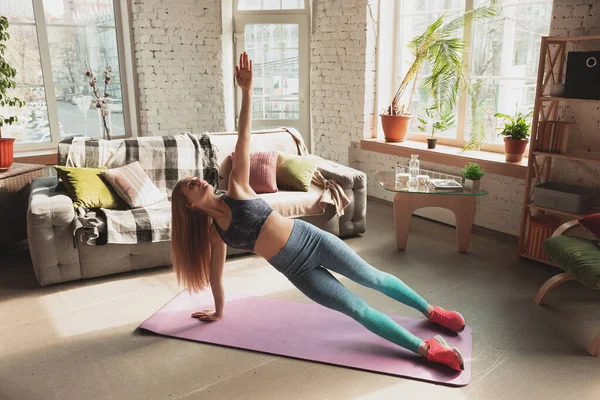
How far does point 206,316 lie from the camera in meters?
2.94

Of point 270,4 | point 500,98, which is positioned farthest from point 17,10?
point 500,98

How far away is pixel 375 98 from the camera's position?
18.0 feet

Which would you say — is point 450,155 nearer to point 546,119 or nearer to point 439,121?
point 439,121

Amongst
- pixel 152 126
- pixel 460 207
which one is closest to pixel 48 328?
pixel 460 207

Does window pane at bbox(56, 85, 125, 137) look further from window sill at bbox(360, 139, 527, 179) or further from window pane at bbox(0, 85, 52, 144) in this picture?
window sill at bbox(360, 139, 527, 179)

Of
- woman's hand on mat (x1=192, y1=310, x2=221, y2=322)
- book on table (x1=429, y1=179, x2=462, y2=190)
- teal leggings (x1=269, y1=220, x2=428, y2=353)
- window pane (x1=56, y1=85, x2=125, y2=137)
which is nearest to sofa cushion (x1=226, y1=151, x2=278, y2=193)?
book on table (x1=429, y1=179, x2=462, y2=190)

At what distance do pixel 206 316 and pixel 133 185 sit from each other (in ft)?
4.39

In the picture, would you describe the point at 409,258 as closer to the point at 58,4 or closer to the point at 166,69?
the point at 166,69

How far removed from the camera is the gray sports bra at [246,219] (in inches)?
97.0

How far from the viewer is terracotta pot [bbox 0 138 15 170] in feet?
13.2

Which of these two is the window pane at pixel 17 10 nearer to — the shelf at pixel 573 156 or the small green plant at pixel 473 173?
the small green plant at pixel 473 173

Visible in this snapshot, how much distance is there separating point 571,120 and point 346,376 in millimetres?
2565

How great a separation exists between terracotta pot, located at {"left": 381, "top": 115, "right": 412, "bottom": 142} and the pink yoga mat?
258 centimetres

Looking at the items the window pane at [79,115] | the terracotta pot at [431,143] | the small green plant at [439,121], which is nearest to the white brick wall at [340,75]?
the small green plant at [439,121]
